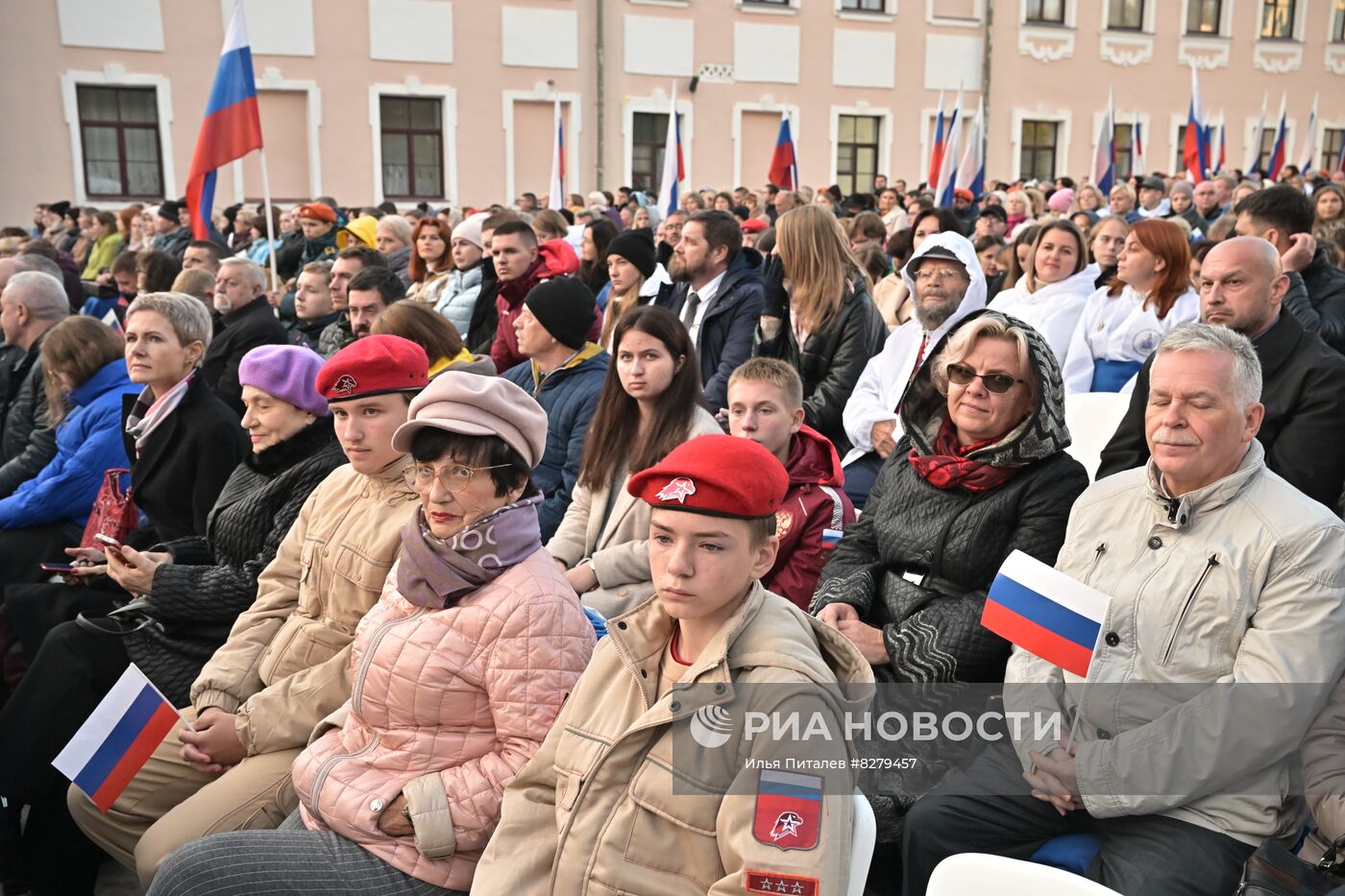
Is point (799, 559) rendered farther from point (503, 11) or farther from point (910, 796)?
point (503, 11)

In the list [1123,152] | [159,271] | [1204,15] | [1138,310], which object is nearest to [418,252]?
[159,271]

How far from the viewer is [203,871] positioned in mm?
2465

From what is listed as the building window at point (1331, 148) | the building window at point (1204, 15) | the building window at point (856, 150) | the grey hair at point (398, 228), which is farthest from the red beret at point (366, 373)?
the building window at point (1331, 148)

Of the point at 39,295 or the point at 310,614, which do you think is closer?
the point at 310,614

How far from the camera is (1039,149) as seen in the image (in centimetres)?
2645

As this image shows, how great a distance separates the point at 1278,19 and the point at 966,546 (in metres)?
30.8

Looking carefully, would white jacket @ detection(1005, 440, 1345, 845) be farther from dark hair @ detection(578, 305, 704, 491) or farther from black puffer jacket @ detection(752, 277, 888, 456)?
black puffer jacket @ detection(752, 277, 888, 456)

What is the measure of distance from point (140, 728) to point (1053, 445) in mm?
2588

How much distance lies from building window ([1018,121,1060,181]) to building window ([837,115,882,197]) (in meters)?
3.77

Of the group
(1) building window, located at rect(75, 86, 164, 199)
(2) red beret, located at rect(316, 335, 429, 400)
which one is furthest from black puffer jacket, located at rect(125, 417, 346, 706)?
(1) building window, located at rect(75, 86, 164, 199)

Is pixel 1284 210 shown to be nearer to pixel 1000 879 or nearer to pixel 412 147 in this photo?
pixel 1000 879

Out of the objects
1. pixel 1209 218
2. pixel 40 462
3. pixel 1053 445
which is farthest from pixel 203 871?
pixel 1209 218

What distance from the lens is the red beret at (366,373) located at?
3268mm

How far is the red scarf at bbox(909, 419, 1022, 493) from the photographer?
3.11 metres
